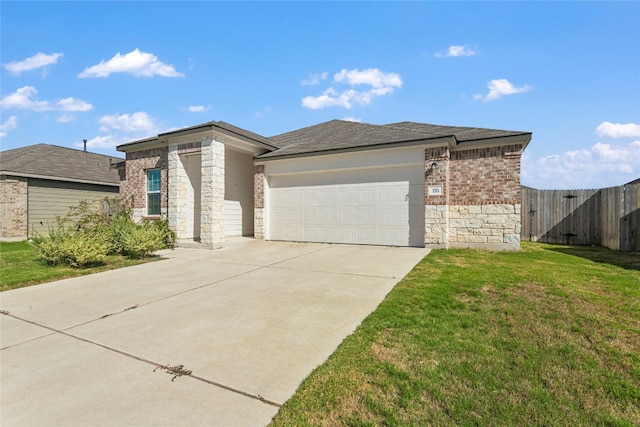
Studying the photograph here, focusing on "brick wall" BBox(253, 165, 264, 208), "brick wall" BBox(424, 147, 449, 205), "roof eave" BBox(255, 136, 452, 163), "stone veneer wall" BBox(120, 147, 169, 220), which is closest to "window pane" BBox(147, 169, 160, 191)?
"stone veneer wall" BBox(120, 147, 169, 220)

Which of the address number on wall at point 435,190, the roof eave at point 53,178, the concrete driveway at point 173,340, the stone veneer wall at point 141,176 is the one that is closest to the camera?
the concrete driveway at point 173,340

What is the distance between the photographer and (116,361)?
119 inches

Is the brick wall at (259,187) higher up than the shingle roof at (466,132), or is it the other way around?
the shingle roof at (466,132)

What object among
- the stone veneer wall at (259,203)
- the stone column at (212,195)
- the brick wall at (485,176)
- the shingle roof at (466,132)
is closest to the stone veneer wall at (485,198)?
the brick wall at (485,176)

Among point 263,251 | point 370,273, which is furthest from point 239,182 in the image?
point 370,273

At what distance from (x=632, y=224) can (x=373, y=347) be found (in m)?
11.0

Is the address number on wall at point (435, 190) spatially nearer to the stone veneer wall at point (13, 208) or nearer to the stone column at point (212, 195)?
the stone column at point (212, 195)

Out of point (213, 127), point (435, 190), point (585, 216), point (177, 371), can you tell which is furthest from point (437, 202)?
point (177, 371)

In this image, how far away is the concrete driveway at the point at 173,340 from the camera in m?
2.33

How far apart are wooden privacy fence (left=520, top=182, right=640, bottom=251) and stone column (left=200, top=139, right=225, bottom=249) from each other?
11.7m

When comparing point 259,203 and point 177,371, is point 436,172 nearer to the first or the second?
point 259,203

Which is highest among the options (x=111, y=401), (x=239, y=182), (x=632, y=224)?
(x=239, y=182)

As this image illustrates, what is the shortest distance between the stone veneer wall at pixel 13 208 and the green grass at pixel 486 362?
1741cm

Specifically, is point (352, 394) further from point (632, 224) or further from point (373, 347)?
point (632, 224)
